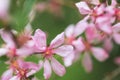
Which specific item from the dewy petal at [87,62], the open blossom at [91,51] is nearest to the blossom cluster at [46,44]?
the open blossom at [91,51]

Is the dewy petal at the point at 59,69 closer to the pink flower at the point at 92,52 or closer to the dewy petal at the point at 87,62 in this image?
the pink flower at the point at 92,52

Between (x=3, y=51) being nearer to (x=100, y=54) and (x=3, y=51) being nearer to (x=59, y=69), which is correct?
(x=59, y=69)

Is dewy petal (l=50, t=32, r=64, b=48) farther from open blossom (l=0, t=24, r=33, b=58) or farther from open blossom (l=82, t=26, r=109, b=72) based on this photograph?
open blossom (l=82, t=26, r=109, b=72)

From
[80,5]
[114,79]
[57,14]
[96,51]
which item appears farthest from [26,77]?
[57,14]

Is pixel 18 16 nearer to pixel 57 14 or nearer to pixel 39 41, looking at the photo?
pixel 39 41

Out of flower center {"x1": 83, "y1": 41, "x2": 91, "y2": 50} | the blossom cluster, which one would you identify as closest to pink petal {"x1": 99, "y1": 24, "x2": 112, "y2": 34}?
the blossom cluster

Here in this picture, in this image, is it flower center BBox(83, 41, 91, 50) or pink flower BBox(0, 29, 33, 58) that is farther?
flower center BBox(83, 41, 91, 50)

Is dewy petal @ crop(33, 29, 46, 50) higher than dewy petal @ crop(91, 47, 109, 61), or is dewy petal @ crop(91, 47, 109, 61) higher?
dewy petal @ crop(33, 29, 46, 50)
